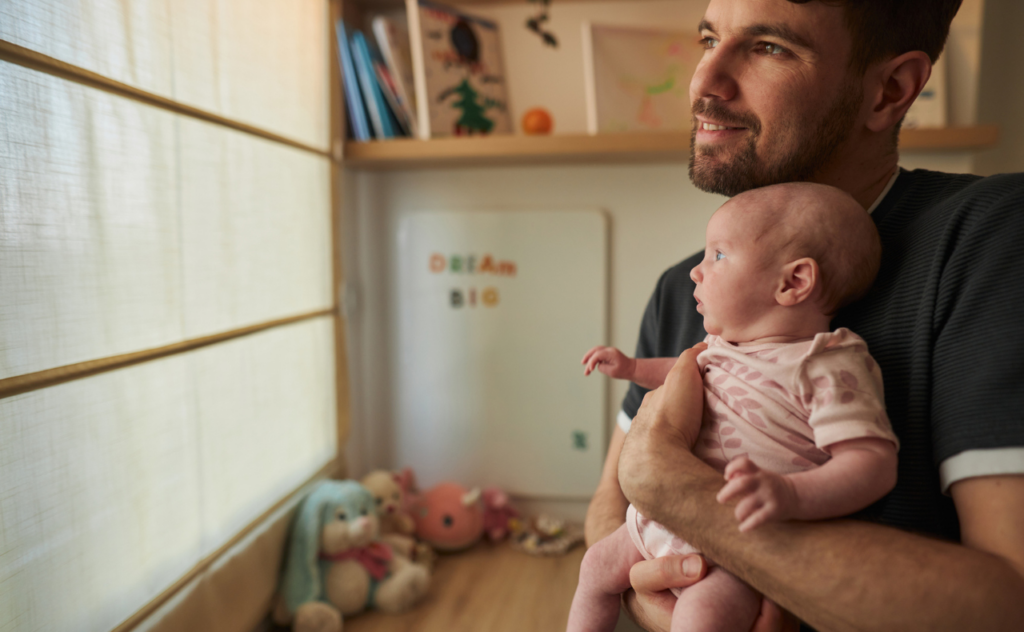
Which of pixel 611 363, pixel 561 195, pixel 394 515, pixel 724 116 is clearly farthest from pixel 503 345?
pixel 724 116

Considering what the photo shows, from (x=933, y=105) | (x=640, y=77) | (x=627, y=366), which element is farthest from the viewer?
(x=640, y=77)

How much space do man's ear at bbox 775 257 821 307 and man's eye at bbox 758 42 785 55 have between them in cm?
31

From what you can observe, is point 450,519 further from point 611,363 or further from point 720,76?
point 720,76

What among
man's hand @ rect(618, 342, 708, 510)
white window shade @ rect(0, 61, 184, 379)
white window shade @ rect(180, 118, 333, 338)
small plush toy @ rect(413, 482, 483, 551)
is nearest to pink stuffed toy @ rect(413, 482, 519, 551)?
small plush toy @ rect(413, 482, 483, 551)

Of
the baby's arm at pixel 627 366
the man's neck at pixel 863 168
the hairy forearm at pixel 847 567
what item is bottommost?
the hairy forearm at pixel 847 567

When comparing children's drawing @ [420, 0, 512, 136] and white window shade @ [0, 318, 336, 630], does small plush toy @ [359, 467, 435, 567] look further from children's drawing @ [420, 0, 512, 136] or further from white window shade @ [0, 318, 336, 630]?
children's drawing @ [420, 0, 512, 136]

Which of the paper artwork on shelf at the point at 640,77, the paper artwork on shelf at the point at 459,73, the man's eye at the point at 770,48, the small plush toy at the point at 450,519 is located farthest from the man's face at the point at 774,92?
the small plush toy at the point at 450,519

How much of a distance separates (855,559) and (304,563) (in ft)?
4.92

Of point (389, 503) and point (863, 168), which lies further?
point (389, 503)

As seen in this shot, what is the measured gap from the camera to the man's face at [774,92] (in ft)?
2.72

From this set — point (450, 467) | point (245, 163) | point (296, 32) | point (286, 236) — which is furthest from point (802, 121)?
point (450, 467)

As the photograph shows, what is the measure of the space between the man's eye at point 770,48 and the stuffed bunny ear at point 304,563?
1.56 metres

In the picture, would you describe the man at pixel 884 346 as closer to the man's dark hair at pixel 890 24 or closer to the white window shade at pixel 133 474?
the man's dark hair at pixel 890 24

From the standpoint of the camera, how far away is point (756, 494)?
61 cm
